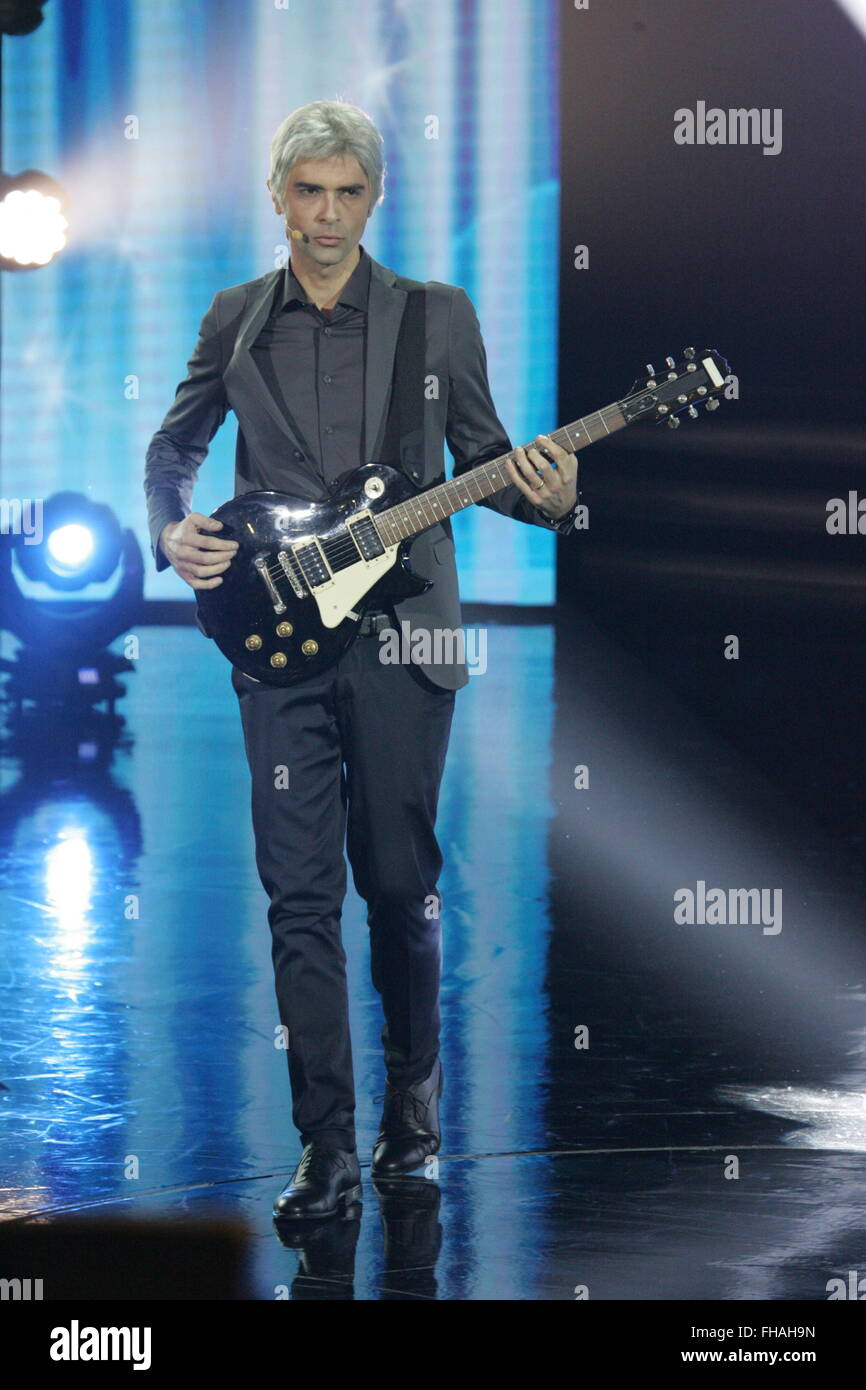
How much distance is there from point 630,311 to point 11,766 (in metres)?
4.48

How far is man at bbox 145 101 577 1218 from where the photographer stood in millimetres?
2766

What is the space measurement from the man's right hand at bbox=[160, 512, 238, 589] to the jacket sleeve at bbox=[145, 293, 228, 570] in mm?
76

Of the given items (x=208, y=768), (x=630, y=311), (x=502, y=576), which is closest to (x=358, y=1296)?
(x=208, y=768)

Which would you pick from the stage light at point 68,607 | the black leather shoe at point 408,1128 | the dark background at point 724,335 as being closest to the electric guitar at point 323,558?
the black leather shoe at point 408,1128

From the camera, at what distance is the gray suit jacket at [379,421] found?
112 inches

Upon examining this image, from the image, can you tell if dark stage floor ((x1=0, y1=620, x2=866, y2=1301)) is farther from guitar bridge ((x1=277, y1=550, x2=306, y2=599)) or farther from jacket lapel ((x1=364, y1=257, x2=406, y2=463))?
jacket lapel ((x1=364, y1=257, x2=406, y2=463))

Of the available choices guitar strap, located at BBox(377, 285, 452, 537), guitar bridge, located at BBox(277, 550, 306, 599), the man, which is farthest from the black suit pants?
guitar strap, located at BBox(377, 285, 452, 537)

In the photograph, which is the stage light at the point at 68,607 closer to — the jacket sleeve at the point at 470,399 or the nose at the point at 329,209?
the jacket sleeve at the point at 470,399

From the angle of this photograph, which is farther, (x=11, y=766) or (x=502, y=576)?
(x=502, y=576)

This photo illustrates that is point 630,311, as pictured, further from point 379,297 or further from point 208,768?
point 379,297

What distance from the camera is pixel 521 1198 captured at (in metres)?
2.72

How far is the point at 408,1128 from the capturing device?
9.47 feet
